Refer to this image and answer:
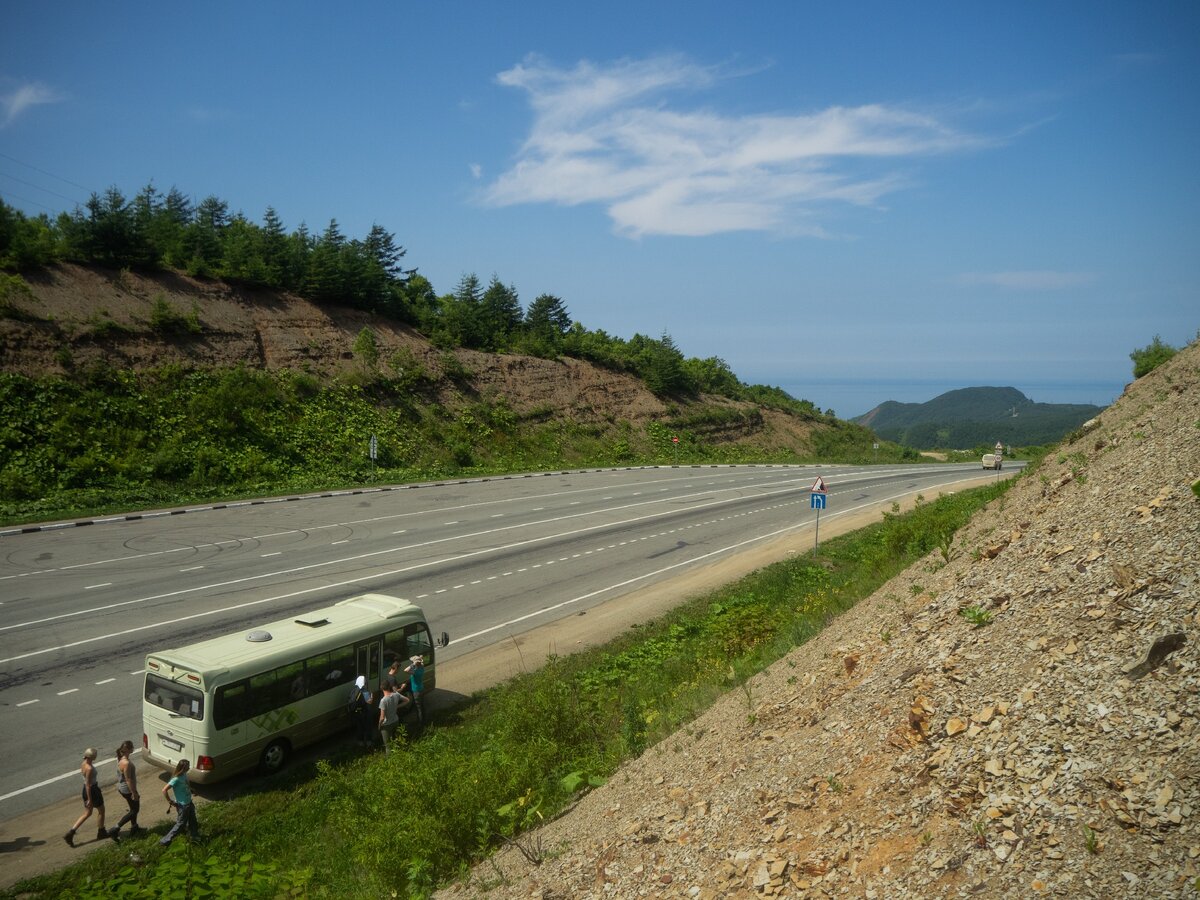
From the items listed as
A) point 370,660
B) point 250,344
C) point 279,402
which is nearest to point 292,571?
point 370,660

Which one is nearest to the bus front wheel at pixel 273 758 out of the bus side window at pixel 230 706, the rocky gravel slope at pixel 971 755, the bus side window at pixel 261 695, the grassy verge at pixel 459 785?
the grassy verge at pixel 459 785

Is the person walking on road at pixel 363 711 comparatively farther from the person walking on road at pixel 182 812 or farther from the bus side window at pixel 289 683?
the person walking on road at pixel 182 812

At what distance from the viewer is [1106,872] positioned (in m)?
5.07

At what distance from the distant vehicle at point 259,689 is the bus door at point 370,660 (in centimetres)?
2

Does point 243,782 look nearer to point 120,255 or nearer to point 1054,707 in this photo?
point 1054,707

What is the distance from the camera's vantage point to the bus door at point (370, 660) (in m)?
13.6

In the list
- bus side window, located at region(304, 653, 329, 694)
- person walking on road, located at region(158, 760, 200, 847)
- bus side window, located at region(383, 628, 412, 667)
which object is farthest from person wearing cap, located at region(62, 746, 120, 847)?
bus side window, located at region(383, 628, 412, 667)

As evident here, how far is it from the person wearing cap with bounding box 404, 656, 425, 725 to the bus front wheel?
2406mm

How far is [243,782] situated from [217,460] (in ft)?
89.1

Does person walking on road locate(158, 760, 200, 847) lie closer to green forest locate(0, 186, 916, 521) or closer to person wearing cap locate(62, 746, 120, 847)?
person wearing cap locate(62, 746, 120, 847)

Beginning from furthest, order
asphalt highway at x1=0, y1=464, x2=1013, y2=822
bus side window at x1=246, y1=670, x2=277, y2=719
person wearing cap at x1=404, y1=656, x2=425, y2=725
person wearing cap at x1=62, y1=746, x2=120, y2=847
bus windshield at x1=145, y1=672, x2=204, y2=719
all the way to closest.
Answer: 1. asphalt highway at x1=0, y1=464, x2=1013, y2=822
2. person wearing cap at x1=404, y1=656, x2=425, y2=725
3. bus side window at x1=246, y1=670, x2=277, y2=719
4. bus windshield at x1=145, y1=672, x2=204, y2=719
5. person wearing cap at x1=62, y1=746, x2=120, y2=847

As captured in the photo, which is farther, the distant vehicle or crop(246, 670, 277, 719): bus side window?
crop(246, 670, 277, 719): bus side window

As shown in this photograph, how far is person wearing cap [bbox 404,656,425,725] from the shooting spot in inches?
550

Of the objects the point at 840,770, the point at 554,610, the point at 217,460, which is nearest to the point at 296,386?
the point at 217,460
